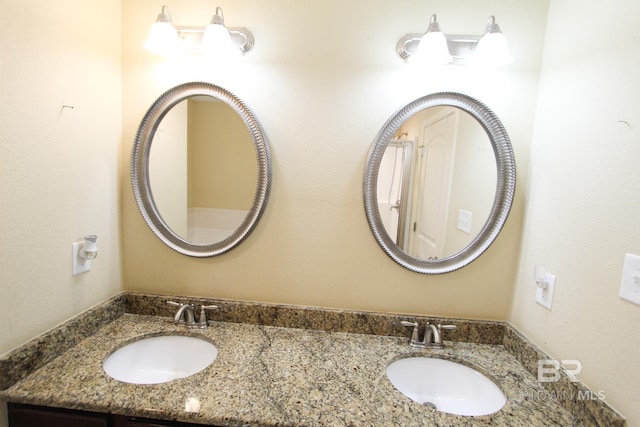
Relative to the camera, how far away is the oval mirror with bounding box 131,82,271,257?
1.15 m

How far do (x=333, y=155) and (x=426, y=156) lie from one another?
0.37 meters

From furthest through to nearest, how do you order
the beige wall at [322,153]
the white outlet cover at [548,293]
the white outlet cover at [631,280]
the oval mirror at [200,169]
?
the oval mirror at [200,169], the white outlet cover at [548,293], the beige wall at [322,153], the white outlet cover at [631,280]

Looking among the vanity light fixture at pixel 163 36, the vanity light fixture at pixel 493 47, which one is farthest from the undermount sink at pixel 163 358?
the vanity light fixture at pixel 493 47

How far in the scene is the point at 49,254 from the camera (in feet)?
2.98

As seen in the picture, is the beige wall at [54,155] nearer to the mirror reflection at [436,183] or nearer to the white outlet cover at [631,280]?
the mirror reflection at [436,183]

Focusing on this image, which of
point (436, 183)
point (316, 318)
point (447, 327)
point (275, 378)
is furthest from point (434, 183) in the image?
point (275, 378)

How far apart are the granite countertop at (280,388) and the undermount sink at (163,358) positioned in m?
0.05

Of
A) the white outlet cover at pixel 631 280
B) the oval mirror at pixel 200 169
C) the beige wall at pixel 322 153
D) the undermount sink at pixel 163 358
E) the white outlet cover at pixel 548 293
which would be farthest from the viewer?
the oval mirror at pixel 200 169

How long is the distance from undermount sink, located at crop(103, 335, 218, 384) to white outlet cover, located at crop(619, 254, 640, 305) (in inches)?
48.1

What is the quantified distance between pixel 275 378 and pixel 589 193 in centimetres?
108

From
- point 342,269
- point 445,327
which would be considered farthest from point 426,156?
point 445,327

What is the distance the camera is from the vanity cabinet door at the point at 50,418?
803 mm

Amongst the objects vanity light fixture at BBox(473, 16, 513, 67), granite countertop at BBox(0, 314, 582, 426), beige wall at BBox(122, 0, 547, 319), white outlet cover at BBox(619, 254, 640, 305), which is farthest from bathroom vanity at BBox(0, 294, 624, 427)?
vanity light fixture at BBox(473, 16, 513, 67)

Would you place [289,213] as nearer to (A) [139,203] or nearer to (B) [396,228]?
(B) [396,228]
